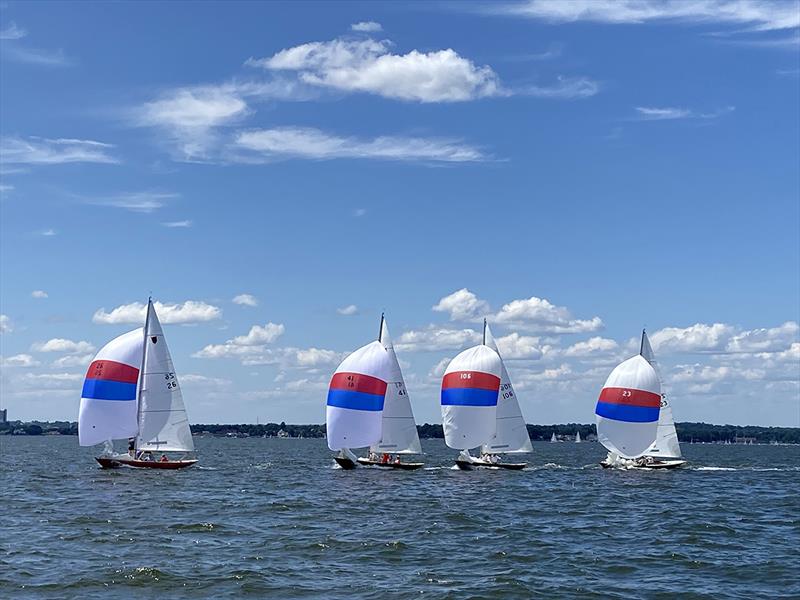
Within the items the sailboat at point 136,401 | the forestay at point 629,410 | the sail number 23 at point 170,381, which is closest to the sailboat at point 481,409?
the forestay at point 629,410

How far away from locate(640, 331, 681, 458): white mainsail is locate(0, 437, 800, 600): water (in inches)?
445

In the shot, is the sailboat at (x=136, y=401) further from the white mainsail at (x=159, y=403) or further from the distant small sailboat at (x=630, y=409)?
the distant small sailboat at (x=630, y=409)

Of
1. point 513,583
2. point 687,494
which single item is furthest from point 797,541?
point 687,494

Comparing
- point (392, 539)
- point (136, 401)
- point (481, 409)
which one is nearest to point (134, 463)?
point (136, 401)

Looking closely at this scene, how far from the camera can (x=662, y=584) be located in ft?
94.5

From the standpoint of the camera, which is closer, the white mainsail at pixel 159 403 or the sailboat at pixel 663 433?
the white mainsail at pixel 159 403

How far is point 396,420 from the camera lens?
70.5 m

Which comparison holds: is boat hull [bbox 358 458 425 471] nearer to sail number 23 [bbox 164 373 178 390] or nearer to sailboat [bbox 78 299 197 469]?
sailboat [bbox 78 299 197 469]

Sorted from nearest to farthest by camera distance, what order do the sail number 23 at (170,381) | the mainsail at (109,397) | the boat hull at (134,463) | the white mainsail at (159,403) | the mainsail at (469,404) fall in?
the mainsail at (109,397) → the boat hull at (134,463) → the white mainsail at (159,403) → the sail number 23 at (170,381) → the mainsail at (469,404)

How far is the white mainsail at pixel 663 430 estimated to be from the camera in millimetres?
74938

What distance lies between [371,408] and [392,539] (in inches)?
1227

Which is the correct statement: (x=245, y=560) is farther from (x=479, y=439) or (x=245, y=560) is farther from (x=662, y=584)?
(x=479, y=439)

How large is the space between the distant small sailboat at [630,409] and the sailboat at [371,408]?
13857 millimetres

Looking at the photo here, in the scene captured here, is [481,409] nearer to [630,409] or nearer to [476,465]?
[476,465]
